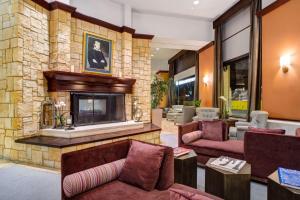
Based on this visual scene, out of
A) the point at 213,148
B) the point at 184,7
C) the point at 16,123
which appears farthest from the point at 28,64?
the point at 184,7

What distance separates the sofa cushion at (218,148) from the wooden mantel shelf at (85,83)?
275 cm

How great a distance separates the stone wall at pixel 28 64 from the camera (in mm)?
3598

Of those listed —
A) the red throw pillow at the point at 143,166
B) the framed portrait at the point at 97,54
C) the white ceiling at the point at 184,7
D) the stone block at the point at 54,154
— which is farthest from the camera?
the white ceiling at the point at 184,7

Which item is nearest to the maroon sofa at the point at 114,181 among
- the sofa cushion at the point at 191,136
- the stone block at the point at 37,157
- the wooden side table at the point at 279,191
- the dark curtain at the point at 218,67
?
the wooden side table at the point at 279,191

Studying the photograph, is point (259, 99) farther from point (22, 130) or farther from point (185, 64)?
point (185, 64)

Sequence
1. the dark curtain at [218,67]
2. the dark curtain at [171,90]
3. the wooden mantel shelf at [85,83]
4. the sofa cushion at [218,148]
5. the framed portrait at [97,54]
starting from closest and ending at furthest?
the sofa cushion at [218,148] → the wooden mantel shelf at [85,83] → the framed portrait at [97,54] → the dark curtain at [218,67] → the dark curtain at [171,90]

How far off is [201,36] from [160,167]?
6250mm

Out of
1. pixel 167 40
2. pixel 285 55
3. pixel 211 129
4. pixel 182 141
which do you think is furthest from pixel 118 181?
pixel 167 40

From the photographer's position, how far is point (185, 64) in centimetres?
1048

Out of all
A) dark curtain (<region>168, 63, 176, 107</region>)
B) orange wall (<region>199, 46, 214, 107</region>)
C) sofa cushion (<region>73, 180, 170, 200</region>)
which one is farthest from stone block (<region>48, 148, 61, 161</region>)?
dark curtain (<region>168, 63, 176, 107</region>)

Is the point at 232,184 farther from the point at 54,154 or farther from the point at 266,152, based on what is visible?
the point at 54,154

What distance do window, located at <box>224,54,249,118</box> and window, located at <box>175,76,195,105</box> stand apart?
3.19 m

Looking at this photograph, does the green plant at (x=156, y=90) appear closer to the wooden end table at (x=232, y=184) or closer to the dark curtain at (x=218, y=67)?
the dark curtain at (x=218, y=67)

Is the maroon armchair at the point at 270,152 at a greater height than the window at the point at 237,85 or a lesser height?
lesser
